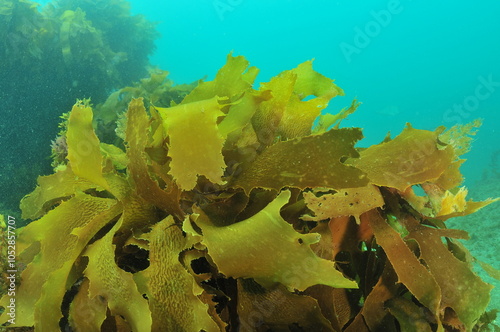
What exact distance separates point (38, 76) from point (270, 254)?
4.27 m

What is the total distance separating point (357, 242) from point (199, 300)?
1.62ft

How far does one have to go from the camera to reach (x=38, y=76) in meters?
3.74

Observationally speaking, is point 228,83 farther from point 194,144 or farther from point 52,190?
point 52,190

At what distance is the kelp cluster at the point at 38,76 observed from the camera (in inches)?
127

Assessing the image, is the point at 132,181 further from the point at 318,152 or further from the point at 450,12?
the point at 450,12

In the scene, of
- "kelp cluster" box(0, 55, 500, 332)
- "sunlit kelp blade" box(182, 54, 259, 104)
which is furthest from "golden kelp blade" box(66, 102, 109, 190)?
A: "sunlit kelp blade" box(182, 54, 259, 104)

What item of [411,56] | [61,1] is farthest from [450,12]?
[61,1]

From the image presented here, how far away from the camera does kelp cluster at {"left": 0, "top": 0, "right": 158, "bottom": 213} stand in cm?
323

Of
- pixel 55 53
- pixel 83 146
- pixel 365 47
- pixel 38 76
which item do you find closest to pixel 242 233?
pixel 83 146

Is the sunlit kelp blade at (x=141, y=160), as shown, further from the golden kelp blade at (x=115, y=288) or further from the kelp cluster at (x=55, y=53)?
the kelp cluster at (x=55, y=53)

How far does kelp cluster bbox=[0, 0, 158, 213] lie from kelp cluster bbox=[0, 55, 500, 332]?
2.83 m

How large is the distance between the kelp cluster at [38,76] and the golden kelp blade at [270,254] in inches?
129

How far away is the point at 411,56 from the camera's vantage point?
6412cm

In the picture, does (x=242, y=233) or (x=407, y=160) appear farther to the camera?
(x=407, y=160)
